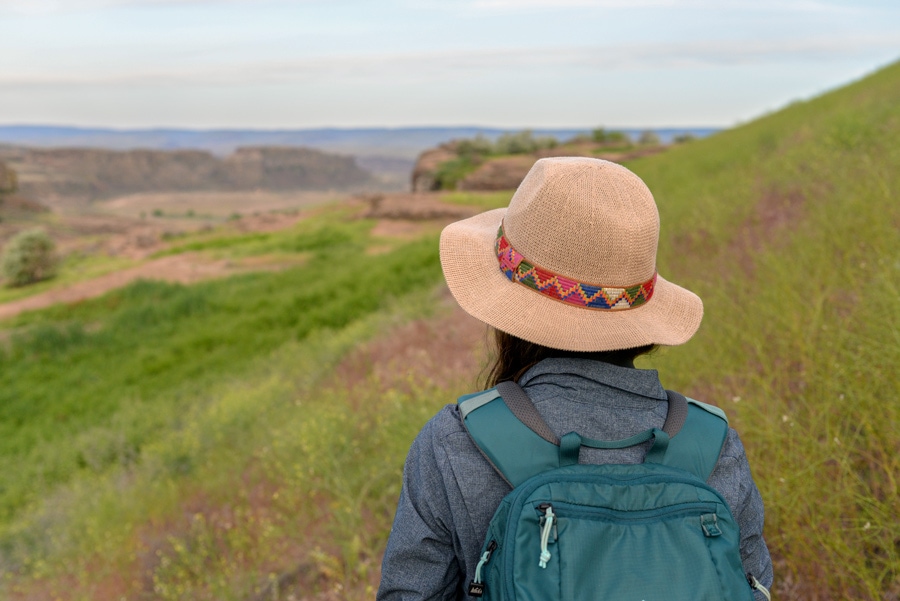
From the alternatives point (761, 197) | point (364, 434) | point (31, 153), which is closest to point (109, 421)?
point (364, 434)

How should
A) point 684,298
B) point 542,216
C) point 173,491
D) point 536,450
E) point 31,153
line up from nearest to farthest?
point 536,450
point 542,216
point 684,298
point 173,491
point 31,153

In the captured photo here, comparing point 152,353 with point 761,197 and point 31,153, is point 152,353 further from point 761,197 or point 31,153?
point 31,153

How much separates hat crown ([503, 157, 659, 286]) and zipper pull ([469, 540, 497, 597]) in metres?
0.53

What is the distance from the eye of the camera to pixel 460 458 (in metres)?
1.19

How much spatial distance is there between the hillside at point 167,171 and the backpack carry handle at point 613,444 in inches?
4563

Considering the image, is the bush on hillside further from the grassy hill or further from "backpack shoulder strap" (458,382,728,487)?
"backpack shoulder strap" (458,382,728,487)

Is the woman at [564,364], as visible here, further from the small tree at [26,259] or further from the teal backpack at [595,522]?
the small tree at [26,259]

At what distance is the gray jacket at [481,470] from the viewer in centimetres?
120

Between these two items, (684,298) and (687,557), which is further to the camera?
(684,298)

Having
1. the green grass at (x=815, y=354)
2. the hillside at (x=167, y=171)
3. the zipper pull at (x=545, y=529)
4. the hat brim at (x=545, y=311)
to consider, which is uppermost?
the hat brim at (x=545, y=311)

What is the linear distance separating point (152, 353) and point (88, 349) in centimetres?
198

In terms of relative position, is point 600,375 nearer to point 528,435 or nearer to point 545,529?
point 528,435

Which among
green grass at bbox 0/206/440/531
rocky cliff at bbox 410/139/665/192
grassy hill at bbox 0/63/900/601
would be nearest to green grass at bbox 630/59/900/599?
Result: grassy hill at bbox 0/63/900/601

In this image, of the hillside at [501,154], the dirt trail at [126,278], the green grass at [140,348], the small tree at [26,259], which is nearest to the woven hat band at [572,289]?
the green grass at [140,348]
